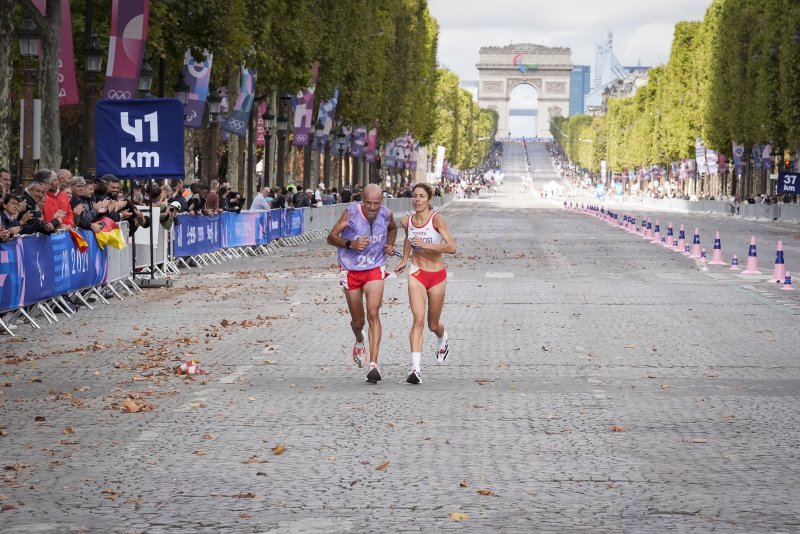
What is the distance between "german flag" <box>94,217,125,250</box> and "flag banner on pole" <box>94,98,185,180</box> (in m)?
1.67

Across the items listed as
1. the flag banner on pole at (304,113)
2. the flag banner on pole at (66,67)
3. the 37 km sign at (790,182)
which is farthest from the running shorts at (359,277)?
the 37 km sign at (790,182)

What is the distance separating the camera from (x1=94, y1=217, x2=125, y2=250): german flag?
62.9ft

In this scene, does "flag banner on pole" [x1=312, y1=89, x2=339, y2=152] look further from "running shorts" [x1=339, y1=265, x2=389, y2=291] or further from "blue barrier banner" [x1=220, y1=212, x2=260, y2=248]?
"running shorts" [x1=339, y1=265, x2=389, y2=291]

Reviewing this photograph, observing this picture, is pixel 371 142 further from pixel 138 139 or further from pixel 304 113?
pixel 138 139

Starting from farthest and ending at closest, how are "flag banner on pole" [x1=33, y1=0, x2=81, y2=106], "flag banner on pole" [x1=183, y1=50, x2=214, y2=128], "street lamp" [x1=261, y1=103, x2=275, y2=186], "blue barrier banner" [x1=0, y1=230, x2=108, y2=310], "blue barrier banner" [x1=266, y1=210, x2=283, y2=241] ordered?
"street lamp" [x1=261, y1=103, x2=275, y2=186] → "blue barrier banner" [x1=266, y1=210, x2=283, y2=241] → "flag banner on pole" [x1=183, y1=50, x2=214, y2=128] → "flag banner on pole" [x1=33, y1=0, x2=81, y2=106] → "blue barrier banner" [x1=0, y1=230, x2=108, y2=310]

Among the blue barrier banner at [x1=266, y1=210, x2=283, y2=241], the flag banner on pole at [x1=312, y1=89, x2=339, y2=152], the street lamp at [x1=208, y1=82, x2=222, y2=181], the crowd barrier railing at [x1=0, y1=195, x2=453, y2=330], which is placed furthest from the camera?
the flag banner on pole at [x1=312, y1=89, x2=339, y2=152]

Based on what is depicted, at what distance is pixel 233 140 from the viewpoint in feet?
144

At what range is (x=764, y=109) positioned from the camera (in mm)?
70500


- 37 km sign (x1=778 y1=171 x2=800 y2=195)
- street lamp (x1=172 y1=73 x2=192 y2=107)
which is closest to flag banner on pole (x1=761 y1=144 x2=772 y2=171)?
37 km sign (x1=778 y1=171 x2=800 y2=195)

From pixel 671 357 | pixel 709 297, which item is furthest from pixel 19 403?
pixel 709 297

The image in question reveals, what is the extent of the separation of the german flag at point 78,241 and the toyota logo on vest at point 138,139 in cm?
357

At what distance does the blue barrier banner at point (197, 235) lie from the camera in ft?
85.0

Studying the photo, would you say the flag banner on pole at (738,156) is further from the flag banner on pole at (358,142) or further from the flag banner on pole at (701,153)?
the flag banner on pole at (358,142)

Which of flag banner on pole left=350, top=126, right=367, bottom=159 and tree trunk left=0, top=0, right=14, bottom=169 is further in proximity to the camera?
flag banner on pole left=350, top=126, right=367, bottom=159
